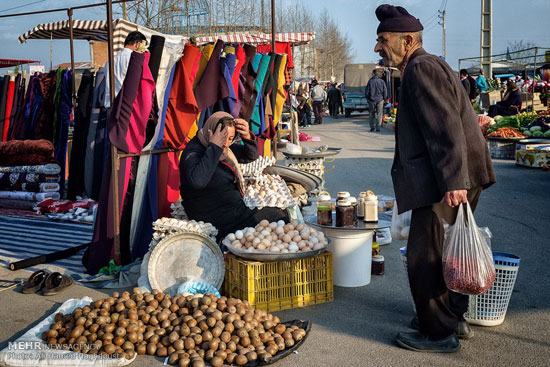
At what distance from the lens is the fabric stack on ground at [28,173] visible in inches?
354

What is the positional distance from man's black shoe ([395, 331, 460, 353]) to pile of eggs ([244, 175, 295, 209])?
2.24 meters

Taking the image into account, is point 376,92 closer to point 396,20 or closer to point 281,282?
point 281,282

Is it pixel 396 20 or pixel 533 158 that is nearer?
pixel 396 20

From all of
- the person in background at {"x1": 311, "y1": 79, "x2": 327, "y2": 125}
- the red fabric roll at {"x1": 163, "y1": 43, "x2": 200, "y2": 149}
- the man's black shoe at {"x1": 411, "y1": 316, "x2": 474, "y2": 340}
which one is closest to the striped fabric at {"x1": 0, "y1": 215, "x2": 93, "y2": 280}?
the red fabric roll at {"x1": 163, "y1": 43, "x2": 200, "y2": 149}

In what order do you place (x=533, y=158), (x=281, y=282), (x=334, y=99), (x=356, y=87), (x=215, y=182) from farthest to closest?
(x=356, y=87) → (x=334, y=99) → (x=533, y=158) → (x=215, y=182) → (x=281, y=282)

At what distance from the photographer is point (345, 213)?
4848 mm

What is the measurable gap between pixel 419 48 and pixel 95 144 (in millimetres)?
5415

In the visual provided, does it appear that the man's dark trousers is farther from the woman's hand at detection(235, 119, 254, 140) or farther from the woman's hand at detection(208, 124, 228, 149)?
the woman's hand at detection(235, 119, 254, 140)

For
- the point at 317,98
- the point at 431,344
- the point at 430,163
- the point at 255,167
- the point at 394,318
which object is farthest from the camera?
the point at 317,98

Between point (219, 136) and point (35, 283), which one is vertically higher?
point (219, 136)

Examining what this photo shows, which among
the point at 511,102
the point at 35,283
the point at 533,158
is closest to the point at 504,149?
the point at 533,158

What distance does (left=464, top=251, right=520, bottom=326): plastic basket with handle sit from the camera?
13.1 feet

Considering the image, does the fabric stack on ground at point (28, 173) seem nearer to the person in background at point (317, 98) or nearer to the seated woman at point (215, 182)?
the seated woman at point (215, 182)

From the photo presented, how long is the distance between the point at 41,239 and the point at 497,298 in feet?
18.1
